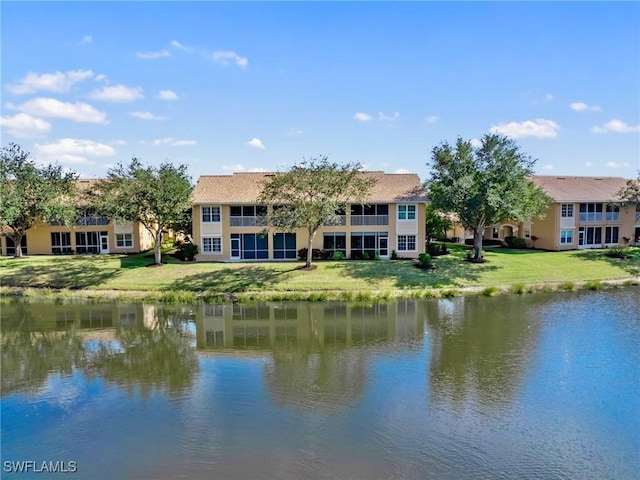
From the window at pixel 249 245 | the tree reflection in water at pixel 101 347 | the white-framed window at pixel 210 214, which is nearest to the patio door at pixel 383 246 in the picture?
the window at pixel 249 245

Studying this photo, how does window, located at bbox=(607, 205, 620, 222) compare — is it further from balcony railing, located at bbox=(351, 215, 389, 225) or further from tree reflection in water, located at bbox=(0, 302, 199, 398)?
tree reflection in water, located at bbox=(0, 302, 199, 398)

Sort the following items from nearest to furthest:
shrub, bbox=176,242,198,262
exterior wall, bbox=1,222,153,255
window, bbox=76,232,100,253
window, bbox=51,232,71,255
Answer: shrub, bbox=176,242,198,262 → exterior wall, bbox=1,222,153,255 → window, bbox=51,232,71,255 → window, bbox=76,232,100,253

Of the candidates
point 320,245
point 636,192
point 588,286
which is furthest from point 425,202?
point 636,192

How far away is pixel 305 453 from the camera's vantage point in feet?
34.8

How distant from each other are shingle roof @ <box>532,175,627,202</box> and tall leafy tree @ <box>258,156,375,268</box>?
20222 millimetres

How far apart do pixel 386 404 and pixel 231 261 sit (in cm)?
2472

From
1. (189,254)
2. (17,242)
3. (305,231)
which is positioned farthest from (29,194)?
(305,231)

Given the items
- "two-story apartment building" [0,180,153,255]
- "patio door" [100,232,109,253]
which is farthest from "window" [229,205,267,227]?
"patio door" [100,232,109,253]

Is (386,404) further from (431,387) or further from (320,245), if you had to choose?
(320,245)

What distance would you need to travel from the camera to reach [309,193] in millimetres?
31562

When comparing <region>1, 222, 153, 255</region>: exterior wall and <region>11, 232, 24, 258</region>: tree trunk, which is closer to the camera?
<region>11, 232, 24, 258</region>: tree trunk

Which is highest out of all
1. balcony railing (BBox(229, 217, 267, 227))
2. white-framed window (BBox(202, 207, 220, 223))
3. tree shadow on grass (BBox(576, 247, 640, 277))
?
white-framed window (BBox(202, 207, 220, 223))

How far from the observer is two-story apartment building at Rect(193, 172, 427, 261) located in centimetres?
3644

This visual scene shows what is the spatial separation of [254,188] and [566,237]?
91.6 feet
